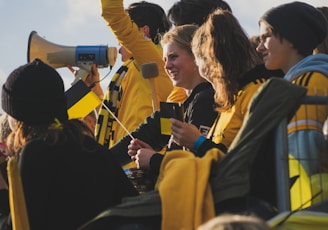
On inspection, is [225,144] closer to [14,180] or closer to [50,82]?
[50,82]

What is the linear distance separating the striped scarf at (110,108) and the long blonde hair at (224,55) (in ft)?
5.87

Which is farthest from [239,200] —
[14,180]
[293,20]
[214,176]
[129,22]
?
[129,22]

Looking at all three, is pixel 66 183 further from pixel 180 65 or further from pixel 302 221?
pixel 180 65

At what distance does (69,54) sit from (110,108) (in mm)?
986

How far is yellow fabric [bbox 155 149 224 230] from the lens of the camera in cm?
354

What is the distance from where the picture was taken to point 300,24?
4.85m

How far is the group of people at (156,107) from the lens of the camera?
4012 millimetres

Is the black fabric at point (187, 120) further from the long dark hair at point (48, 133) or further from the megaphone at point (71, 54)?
the megaphone at point (71, 54)

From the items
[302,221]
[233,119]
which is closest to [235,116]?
[233,119]

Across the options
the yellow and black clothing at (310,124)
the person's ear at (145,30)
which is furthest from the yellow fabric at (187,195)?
the person's ear at (145,30)

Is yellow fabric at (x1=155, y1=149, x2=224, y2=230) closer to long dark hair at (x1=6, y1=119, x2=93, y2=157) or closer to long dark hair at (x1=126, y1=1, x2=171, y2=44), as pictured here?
long dark hair at (x1=6, y1=119, x2=93, y2=157)

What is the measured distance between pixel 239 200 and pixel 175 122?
1.19 meters

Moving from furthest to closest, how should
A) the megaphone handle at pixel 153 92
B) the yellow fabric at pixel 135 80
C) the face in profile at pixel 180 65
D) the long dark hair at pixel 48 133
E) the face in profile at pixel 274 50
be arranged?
the yellow fabric at pixel 135 80
the megaphone handle at pixel 153 92
the face in profile at pixel 180 65
the face in profile at pixel 274 50
the long dark hair at pixel 48 133

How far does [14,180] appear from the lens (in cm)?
387
